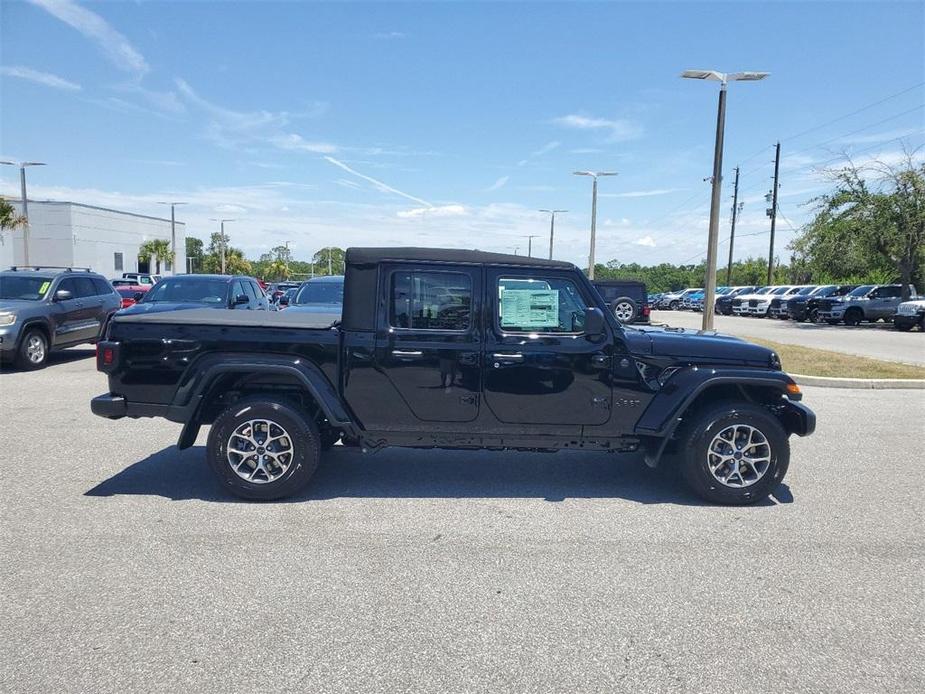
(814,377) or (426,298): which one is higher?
(426,298)

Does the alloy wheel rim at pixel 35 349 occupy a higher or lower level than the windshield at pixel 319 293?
lower

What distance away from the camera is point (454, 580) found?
3852 mm

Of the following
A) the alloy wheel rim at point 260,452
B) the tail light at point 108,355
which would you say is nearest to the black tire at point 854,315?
the alloy wheel rim at point 260,452

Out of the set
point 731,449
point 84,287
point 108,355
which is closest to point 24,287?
point 84,287

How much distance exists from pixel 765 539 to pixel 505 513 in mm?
1774

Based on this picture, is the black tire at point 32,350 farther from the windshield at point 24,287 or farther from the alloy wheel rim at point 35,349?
the windshield at point 24,287

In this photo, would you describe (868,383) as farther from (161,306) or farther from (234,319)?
(161,306)

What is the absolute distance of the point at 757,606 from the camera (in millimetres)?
3600

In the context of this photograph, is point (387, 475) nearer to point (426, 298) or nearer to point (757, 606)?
point (426, 298)

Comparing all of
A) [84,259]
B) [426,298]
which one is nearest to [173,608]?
[426,298]

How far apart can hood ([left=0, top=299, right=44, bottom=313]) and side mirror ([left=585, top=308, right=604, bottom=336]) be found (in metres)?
10.7

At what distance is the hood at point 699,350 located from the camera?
518 centimetres

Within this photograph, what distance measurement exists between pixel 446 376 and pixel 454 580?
1.66 meters

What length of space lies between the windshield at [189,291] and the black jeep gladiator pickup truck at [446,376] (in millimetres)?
8015
